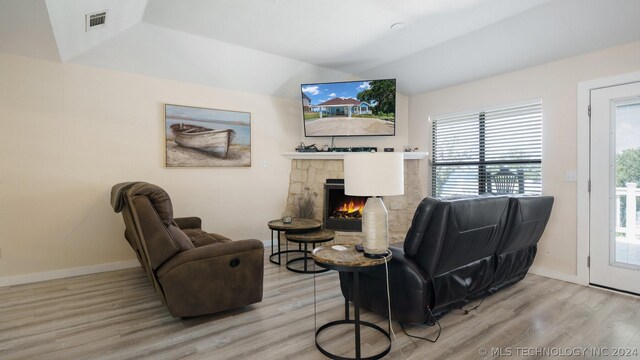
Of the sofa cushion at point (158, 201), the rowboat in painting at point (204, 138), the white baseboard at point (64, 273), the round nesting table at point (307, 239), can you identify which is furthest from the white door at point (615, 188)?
the white baseboard at point (64, 273)

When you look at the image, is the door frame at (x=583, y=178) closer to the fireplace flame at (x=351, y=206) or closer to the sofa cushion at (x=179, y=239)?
the fireplace flame at (x=351, y=206)

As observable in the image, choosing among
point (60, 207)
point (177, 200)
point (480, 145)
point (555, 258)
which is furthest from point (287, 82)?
point (555, 258)

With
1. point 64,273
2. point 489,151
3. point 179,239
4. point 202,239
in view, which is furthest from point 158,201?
point 489,151

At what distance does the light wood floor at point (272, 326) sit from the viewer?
215cm

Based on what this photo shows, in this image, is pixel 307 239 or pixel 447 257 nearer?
pixel 447 257

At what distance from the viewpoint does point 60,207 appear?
3.63m

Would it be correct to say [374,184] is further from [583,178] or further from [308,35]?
[583,178]

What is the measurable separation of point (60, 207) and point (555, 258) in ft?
18.6

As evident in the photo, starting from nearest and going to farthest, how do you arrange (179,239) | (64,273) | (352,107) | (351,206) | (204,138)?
1. (179,239)
2. (64,273)
3. (204,138)
4. (352,107)
5. (351,206)

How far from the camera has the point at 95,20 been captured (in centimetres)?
312

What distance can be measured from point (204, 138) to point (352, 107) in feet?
7.38

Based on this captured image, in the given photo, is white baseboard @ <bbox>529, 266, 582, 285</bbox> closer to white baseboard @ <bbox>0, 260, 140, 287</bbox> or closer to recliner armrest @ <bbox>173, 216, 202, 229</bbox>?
recliner armrest @ <bbox>173, 216, 202, 229</bbox>

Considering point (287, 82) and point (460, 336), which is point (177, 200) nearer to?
point (287, 82)

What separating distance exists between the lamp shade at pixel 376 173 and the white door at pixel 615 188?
2.74m
